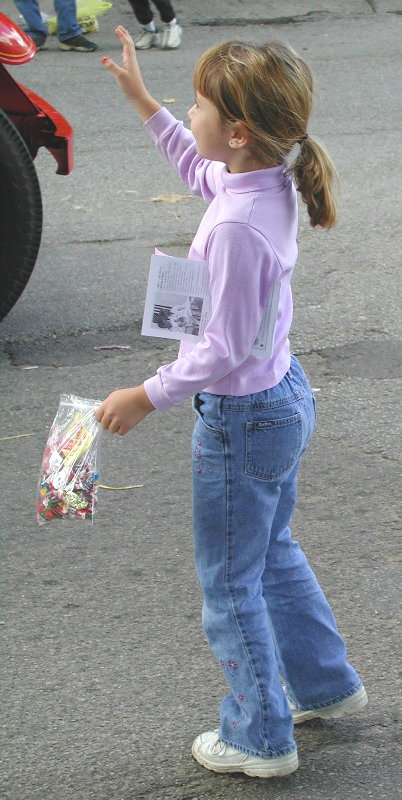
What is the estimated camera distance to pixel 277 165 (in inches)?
88.3

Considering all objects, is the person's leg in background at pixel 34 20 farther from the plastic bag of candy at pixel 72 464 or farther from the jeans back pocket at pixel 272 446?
the jeans back pocket at pixel 272 446

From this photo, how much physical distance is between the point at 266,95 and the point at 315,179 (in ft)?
0.64

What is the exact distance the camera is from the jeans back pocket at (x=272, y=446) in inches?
91.5

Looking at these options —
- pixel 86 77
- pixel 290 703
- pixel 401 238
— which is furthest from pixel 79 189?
pixel 290 703

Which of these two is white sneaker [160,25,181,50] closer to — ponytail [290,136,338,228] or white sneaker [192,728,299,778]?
ponytail [290,136,338,228]

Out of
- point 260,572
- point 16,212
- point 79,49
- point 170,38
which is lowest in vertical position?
point 79,49

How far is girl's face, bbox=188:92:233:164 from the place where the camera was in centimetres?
221

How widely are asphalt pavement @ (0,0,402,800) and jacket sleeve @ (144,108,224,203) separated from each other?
0.65 meters

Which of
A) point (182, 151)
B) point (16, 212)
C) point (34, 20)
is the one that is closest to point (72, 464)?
point (182, 151)

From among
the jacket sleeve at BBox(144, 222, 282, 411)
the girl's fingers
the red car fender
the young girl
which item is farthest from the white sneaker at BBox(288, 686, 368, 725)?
the red car fender

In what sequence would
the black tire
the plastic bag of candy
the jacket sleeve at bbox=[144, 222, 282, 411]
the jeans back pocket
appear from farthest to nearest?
1. the black tire
2. the plastic bag of candy
3. the jeans back pocket
4. the jacket sleeve at bbox=[144, 222, 282, 411]

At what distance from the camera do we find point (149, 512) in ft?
11.9

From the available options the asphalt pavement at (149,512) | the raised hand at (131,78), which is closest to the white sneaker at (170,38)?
the asphalt pavement at (149,512)

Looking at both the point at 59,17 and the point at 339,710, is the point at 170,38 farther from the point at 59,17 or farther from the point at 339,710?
the point at 339,710
